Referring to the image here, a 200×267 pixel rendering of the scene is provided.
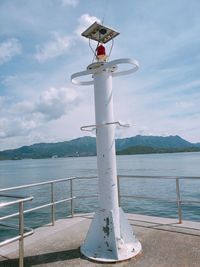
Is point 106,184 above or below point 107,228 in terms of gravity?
above

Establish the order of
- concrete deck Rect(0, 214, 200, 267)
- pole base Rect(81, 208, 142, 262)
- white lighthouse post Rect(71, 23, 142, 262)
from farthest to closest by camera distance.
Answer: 1. white lighthouse post Rect(71, 23, 142, 262)
2. pole base Rect(81, 208, 142, 262)
3. concrete deck Rect(0, 214, 200, 267)

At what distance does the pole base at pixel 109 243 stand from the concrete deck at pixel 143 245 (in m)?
0.10

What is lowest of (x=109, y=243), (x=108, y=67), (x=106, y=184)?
(x=109, y=243)

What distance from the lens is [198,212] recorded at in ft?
49.5

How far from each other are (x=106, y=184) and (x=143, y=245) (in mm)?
1208

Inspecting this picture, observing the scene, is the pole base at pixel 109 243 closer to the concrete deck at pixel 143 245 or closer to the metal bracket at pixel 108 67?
the concrete deck at pixel 143 245

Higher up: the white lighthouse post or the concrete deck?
the white lighthouse post

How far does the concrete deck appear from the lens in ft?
13.2

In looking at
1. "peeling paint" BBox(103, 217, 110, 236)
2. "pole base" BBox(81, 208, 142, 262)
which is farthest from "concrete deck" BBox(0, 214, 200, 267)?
"peeling paint" BBox(103, 217, 110, 236)

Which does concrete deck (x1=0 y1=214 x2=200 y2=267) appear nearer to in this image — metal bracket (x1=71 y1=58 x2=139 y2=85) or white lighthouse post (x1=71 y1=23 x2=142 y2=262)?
white lighthouse post (x1=71 y1=23 x2=142 y2=262)

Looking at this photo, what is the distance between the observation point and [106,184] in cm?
435

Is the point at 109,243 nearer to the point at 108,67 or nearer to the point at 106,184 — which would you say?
the point at 106,184

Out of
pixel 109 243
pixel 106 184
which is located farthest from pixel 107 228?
pixel 106 184

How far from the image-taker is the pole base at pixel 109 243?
4176mm
